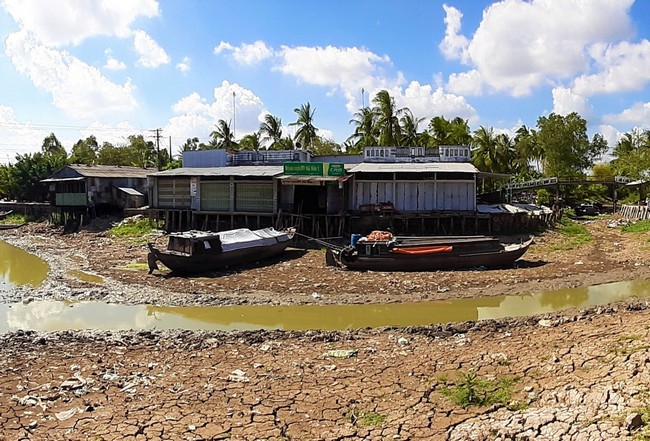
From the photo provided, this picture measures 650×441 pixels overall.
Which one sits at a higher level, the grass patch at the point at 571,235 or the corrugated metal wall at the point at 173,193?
the corrugated metal wall at the point at 173,193

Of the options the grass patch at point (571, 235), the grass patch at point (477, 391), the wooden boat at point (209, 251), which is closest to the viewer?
the grass patch at point (477, 391)

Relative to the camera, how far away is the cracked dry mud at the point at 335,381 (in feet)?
17.6

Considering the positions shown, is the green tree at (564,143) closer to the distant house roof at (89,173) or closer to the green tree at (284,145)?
the green tree at (284,145)

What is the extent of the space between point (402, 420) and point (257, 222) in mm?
18744

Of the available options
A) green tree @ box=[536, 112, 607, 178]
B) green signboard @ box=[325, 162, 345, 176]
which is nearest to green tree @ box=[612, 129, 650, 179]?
green tree @ box=[536, 112, 607, 178]

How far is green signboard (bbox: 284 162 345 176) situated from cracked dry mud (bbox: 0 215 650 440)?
43.3ft

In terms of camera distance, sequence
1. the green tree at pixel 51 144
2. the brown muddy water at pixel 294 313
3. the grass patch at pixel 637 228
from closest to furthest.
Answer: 1. the brown muddy water at pixel 294 313
2. the grass patch at pixel 637 228
3. the green tree at pixel 51 144

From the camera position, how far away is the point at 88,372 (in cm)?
771

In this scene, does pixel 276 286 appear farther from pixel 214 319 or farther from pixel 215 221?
pixel 215 221

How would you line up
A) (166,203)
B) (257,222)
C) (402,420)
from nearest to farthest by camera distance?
(402,420) → (257,222) → (166,203)

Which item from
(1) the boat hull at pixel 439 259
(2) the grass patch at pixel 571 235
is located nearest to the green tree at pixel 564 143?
(2) the grass patch at pixel 571 235

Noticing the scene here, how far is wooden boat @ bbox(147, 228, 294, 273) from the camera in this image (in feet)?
52.0

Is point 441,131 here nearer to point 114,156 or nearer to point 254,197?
point 254,197

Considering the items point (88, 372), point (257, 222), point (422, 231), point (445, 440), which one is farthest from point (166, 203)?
point (445, 440)
